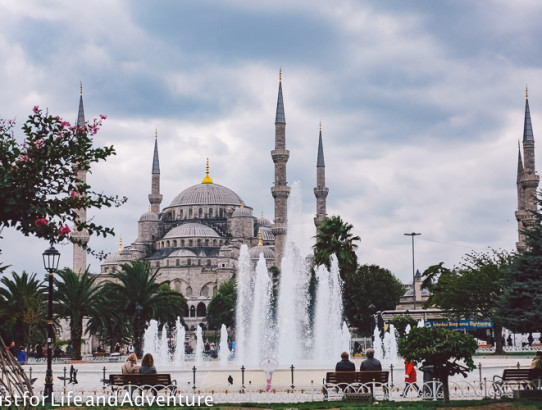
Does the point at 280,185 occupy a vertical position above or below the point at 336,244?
above

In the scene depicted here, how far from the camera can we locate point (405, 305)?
2518 inches

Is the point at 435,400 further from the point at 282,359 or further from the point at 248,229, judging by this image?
the point at 248,229

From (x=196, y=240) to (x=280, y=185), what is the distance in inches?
1614

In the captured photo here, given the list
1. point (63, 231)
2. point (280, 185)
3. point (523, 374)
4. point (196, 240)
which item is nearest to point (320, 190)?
point (280, 185)

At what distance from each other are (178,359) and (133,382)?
2291 cm

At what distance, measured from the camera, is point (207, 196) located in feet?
345

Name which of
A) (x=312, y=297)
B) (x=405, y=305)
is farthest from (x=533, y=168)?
(x=312, y=297)

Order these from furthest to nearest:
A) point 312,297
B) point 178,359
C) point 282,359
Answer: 1. point 312,297
2. point 178,359
3. point 282,359

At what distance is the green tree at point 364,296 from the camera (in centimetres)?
5022

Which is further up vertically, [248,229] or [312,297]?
[248,229]

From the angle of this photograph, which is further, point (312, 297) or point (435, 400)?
point (312, 297)

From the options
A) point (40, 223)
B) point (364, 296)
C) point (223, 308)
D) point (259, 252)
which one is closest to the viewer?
point (40, 223)

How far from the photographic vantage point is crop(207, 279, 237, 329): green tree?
220 feet

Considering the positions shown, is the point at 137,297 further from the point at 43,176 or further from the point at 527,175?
the point at 527,175
